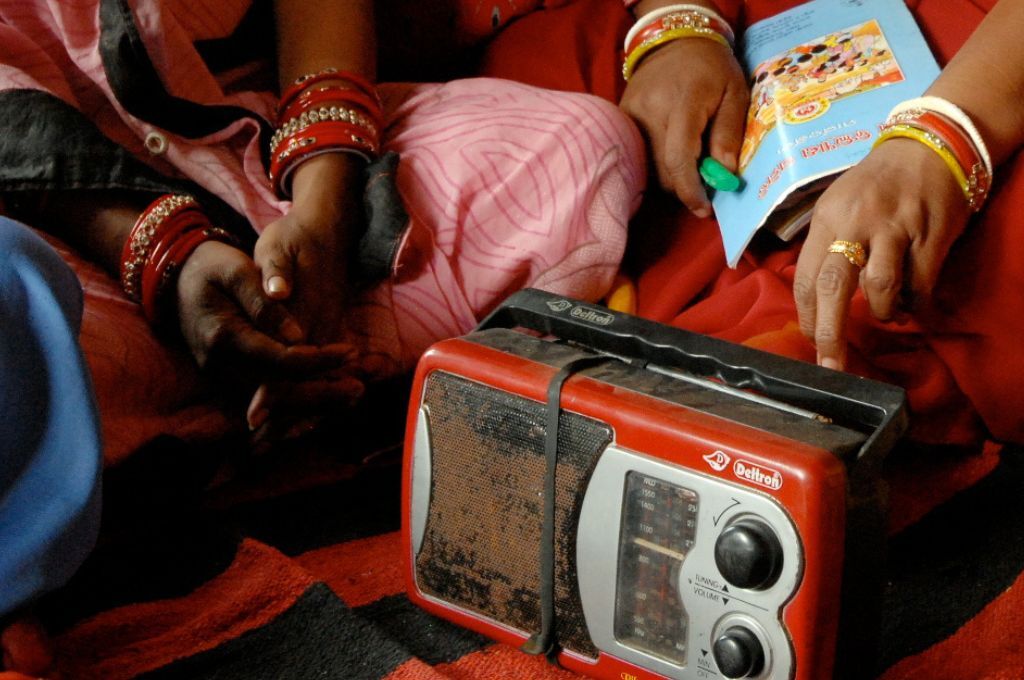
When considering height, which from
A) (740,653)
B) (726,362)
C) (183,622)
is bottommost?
(183,622)

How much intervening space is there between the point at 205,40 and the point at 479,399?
0.56m

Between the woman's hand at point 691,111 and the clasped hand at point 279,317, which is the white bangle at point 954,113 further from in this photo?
the clasped hand at point 279,317

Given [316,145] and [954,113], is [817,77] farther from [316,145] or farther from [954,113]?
[316,145]

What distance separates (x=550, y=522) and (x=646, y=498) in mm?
67

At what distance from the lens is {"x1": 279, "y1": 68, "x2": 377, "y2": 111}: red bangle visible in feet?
3.37

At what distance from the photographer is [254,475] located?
99 centimetres

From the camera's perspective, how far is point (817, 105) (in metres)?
0.94

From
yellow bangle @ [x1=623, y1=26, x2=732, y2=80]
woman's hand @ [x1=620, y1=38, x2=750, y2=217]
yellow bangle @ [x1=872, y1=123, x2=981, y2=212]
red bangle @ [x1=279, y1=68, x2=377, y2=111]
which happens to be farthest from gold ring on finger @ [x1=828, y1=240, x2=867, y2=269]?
red bangle @ [x1=279, y1=68, x2=377, y2=111]

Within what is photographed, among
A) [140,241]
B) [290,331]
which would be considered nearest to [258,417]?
[290,331]

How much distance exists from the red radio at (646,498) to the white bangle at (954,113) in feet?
0.94

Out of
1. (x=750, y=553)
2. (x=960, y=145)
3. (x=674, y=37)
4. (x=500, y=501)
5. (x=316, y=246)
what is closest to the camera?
(x=750, y=553)

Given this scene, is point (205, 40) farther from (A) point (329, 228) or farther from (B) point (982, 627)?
(B) point (982, 627)

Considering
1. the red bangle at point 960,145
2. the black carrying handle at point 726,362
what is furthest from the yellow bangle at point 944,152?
the black carrying handle at point 726,362

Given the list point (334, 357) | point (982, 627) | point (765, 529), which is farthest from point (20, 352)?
point (982, 627)
